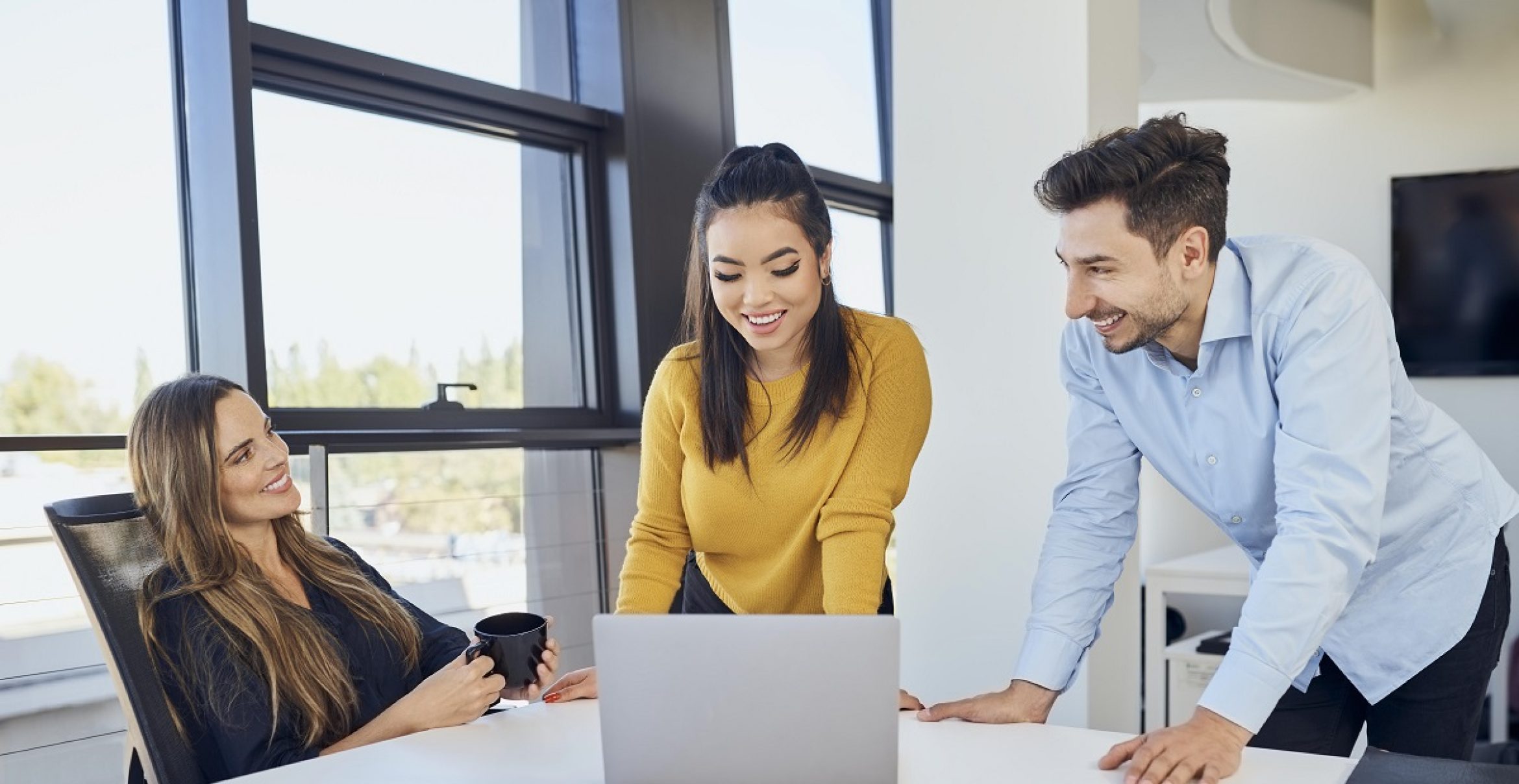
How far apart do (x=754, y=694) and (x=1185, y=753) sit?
0.46 m

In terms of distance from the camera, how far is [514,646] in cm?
150

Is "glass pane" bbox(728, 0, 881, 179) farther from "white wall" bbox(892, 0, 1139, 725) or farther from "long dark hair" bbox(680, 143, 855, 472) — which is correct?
"long dark hair" bbox(680, 143, 855, 472)

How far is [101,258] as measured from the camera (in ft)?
8.23

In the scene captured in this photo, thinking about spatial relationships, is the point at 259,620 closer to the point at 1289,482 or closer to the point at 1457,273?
the point at 1289,482

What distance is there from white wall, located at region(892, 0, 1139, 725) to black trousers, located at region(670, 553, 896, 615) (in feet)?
1.67

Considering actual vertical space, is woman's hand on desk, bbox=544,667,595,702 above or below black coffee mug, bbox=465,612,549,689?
below

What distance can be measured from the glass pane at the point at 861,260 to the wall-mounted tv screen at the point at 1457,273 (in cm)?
182

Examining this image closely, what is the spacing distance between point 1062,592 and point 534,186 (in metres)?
2.08

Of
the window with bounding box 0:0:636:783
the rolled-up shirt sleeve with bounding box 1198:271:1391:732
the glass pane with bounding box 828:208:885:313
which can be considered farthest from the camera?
the glass pane with bounding box 828:208:885:313

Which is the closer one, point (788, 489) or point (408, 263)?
point (788, 489)

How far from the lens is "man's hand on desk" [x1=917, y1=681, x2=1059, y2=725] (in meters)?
1.54

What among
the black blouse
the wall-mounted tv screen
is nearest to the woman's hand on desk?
the black blouse

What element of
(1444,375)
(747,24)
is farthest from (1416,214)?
(747,24)

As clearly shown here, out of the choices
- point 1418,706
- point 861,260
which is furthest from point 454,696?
point 861,260
